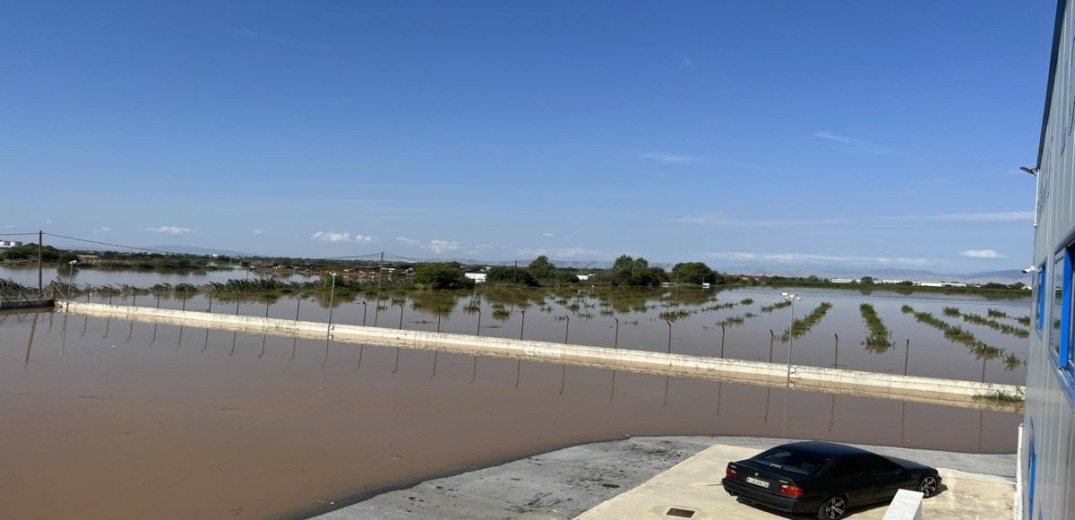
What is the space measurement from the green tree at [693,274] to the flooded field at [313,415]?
99274 mm

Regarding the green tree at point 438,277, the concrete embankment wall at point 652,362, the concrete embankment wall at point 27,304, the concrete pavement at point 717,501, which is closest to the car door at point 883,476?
the concrete pavement at point 717,501

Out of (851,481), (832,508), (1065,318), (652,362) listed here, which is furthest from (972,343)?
(1065,318)

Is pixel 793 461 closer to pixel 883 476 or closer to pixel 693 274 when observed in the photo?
pixel 883 476

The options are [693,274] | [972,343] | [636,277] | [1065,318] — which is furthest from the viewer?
[693,274]

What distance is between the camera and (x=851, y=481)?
10.7 meters

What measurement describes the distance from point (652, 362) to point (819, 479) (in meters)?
19.1

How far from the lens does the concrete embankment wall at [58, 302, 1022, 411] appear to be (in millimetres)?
24312

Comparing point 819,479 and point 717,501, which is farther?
point 717,501

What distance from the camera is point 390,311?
191 feet

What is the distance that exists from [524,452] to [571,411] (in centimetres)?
502

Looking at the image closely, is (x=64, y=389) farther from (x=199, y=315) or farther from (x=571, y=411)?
(x=199, y=315)

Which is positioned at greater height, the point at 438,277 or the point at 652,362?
the point at 438,277

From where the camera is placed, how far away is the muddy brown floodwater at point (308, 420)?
1260cm

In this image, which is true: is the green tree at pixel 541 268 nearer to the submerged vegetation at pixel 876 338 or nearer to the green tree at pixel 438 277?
the green tree at pixel 438 277
